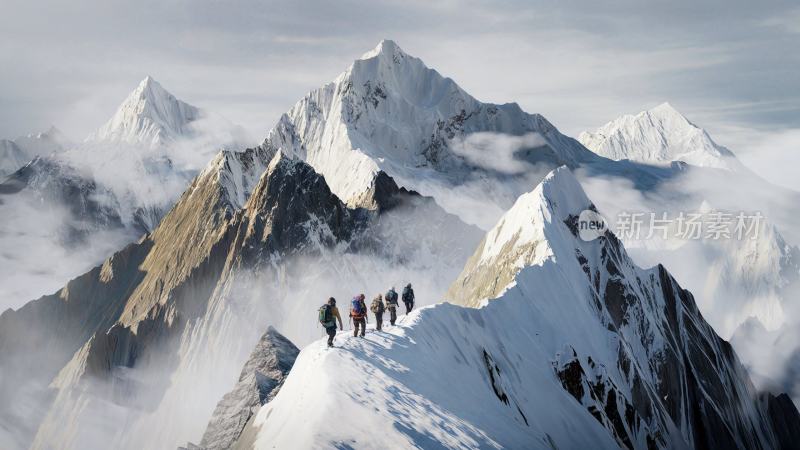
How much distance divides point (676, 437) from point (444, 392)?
220 ft

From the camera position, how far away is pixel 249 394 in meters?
56.2

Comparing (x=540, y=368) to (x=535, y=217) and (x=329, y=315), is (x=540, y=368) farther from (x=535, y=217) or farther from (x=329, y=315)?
(x=329, y=315)

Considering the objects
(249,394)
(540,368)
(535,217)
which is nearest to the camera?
(249,394)

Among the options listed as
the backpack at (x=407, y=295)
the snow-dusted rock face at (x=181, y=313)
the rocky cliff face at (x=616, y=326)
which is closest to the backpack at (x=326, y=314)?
the backpack at (x=407, y=295)

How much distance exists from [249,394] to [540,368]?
31.6 meters

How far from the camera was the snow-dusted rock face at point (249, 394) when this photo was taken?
5344cm

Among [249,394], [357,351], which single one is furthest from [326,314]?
[249,394]

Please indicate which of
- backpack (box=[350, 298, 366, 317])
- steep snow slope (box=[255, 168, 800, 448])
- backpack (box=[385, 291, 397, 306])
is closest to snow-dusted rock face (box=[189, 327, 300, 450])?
steep snow slope (box=[255, 168, 800, 448])

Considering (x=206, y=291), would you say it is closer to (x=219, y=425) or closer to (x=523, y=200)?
(x=523, y=200)

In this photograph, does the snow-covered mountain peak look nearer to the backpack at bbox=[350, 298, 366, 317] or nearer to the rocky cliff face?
the rocky cliff face

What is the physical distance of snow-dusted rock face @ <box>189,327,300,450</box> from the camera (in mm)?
53438

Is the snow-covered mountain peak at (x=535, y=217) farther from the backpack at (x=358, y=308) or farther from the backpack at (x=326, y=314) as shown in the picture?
the backpack at (x=326, y=314)

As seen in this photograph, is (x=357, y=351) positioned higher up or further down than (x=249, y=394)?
higher up

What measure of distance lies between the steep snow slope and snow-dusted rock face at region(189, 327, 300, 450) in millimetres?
7882
